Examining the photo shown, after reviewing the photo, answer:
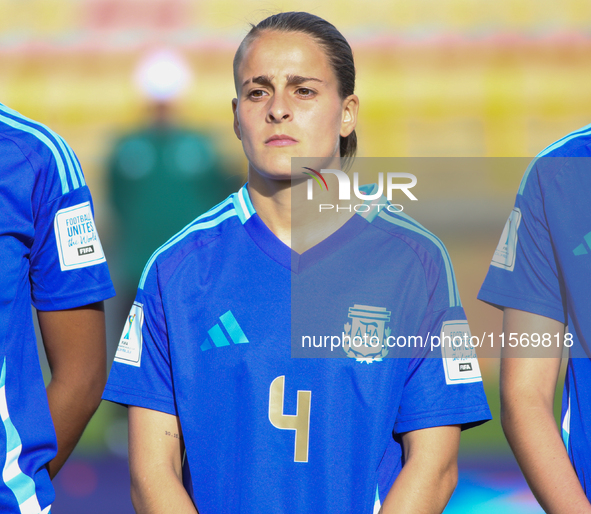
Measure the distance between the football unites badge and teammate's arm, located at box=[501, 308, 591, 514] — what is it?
10.7 inches

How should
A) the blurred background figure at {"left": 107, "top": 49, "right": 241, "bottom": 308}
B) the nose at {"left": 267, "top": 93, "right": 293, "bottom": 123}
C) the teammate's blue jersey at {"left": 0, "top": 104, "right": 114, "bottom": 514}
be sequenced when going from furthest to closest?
the blurred background figure at {"left": 107, "top": 49, "right": 241, "bottom": 308} → the nose at {"left": 267, "top": 93, "right": 293, "bottom": 123} → the teammate's blue jersey at {"left": 0, "top": 104, "right": 114, "bottom": 514}

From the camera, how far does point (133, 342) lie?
171 centimetres

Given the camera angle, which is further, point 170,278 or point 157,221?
point 157,221

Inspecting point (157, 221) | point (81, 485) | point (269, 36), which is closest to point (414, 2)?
point (157, 221)

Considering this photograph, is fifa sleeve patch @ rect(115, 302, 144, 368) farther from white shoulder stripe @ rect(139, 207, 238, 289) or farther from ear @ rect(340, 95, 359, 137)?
ear @ rect(340, 95, 359, 137)

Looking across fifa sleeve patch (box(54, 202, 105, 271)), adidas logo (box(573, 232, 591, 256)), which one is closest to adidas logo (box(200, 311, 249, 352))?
fifa sleeve patch (box(54, 202, 105, 271))

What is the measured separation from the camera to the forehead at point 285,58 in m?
1.71

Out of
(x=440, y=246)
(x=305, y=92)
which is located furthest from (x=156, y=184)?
(x=440, y=246)

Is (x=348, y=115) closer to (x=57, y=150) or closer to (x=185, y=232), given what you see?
(x=185, y=232)

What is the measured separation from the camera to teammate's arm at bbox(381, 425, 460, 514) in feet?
5.18

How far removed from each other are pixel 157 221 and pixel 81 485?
1.46m

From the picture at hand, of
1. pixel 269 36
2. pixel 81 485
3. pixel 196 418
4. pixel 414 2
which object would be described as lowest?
pixel 81 485

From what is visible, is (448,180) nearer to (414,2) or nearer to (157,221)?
(414,2)

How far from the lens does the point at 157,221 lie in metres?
4.25
